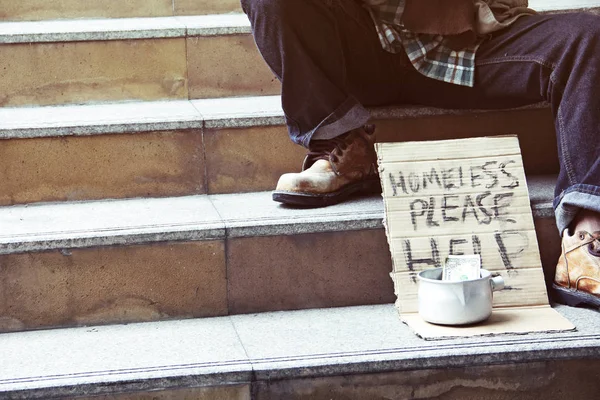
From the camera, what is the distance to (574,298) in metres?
1.62

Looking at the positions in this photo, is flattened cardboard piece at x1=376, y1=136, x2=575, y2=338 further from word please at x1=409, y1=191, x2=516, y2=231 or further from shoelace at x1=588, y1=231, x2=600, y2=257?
shoelace at x1=588, y1=231, x2=600, y2=257

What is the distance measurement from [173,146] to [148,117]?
3.9 inches

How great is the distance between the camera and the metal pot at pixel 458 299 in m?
1.49

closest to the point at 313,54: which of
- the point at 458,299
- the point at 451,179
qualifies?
the point at 451,179

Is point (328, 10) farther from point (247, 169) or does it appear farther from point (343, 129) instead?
point (247, 169)

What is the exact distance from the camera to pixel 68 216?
1.80 m

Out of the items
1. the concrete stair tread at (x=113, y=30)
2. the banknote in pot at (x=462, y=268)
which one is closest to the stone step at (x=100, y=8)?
the concrete stair tread at (x=113, y=30)

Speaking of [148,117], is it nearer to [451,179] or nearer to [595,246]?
[451,179]

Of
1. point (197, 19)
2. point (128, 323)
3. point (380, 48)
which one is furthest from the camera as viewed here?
point (197, 19)

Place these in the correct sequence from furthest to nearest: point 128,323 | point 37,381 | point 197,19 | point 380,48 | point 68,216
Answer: point 197,19 → point 380,48 → point 68,216 → point 128,323 → point 37,381

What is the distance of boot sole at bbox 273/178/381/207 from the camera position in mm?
1793

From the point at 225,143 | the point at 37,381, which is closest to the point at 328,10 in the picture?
the point at 225,143

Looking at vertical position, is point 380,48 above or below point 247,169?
above

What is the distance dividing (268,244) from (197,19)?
1.07 metres
